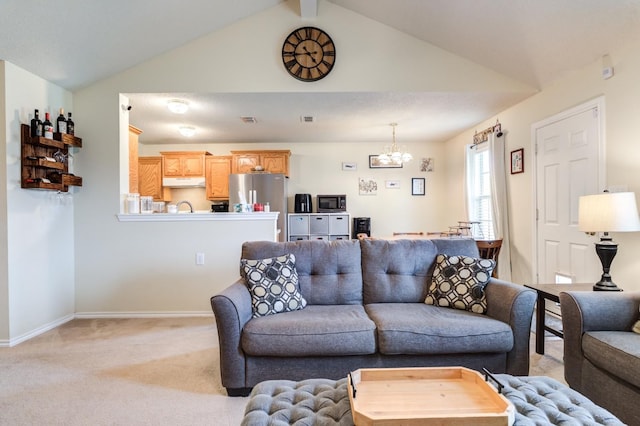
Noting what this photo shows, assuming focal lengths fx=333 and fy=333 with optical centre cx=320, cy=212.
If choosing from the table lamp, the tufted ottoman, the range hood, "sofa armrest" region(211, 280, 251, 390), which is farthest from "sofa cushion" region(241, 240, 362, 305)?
the range hood

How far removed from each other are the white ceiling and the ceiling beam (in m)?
0.32

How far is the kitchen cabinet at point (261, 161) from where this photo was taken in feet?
19.2

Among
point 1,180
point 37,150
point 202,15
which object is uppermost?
point 202,15

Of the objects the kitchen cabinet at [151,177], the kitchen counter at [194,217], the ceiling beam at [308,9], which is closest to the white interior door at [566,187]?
the ceiling beam at [308,9]

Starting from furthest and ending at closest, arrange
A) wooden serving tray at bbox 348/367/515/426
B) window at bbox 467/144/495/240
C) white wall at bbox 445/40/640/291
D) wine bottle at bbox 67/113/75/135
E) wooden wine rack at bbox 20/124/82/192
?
window at bbox 467/144/495/240
wine bottle at bbox 67/113/75/135
wooden wine rack at bbox 20/124/82/192
white wall at bbox 445/40/640/291
wooden serving tray at bbox 348/367/515/426

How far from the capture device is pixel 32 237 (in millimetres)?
3137

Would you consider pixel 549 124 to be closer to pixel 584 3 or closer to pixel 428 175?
pixel 584 3

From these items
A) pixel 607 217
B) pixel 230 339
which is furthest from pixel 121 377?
pixel 607 217

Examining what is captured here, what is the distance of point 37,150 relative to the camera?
311 centimetres

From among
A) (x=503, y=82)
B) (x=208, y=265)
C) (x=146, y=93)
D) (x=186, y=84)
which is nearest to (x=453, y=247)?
(x=503, y=82)

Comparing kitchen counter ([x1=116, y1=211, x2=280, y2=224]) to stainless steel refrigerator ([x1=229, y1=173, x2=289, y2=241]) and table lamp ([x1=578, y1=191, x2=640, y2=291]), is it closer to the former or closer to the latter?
stainless steel refrigerator ([x1=229, y1=173, x2=289, y2=241])

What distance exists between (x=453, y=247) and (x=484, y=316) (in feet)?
2.06

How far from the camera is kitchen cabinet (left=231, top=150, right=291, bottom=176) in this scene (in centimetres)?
584

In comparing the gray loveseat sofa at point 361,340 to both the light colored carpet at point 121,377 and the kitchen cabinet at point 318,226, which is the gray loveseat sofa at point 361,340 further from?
the kitchen cabinet at point 318,226
